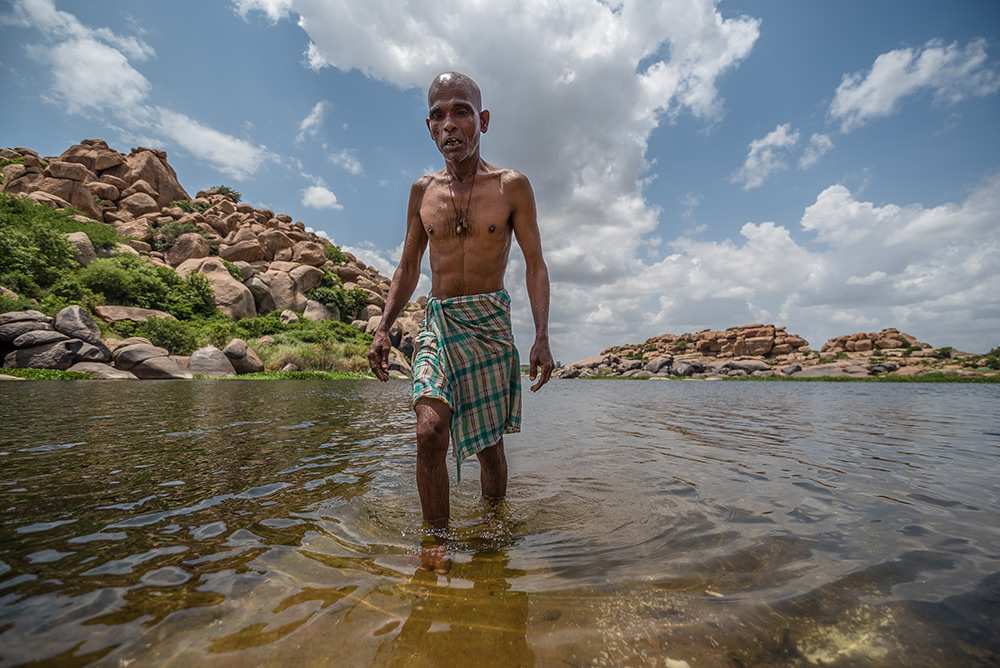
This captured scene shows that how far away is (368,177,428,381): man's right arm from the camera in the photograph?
288 cm

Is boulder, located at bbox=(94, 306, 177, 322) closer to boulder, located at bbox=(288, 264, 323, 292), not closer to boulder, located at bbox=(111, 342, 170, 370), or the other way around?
boulder, located at bbox=(111, 342, 170, 370)

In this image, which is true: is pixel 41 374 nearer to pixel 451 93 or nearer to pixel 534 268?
pixel 451 93

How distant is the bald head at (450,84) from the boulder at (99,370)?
748 inches

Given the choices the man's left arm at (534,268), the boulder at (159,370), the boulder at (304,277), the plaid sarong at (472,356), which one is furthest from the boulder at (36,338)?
the boulder at (304,277)

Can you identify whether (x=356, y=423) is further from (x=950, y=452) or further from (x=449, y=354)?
(x=950, y=452)

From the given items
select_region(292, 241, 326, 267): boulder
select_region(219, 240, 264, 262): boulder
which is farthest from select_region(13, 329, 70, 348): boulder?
select_region(292, 241, 326, 267): boulder

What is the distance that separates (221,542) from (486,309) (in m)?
1.79

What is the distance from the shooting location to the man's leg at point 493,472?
9.48 ft

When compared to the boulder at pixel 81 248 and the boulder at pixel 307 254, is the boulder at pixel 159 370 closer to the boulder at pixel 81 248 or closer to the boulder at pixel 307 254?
the boulder at pixel 81 248

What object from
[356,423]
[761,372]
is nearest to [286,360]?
[356,423]

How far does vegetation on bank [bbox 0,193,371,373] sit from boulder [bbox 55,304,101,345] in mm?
1874

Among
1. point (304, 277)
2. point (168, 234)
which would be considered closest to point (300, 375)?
point (304, 277)

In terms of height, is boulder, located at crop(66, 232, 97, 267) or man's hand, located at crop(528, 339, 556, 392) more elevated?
boulder, located at crop(66, 232, 97, 267)

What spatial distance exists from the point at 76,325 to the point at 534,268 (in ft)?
69.4
